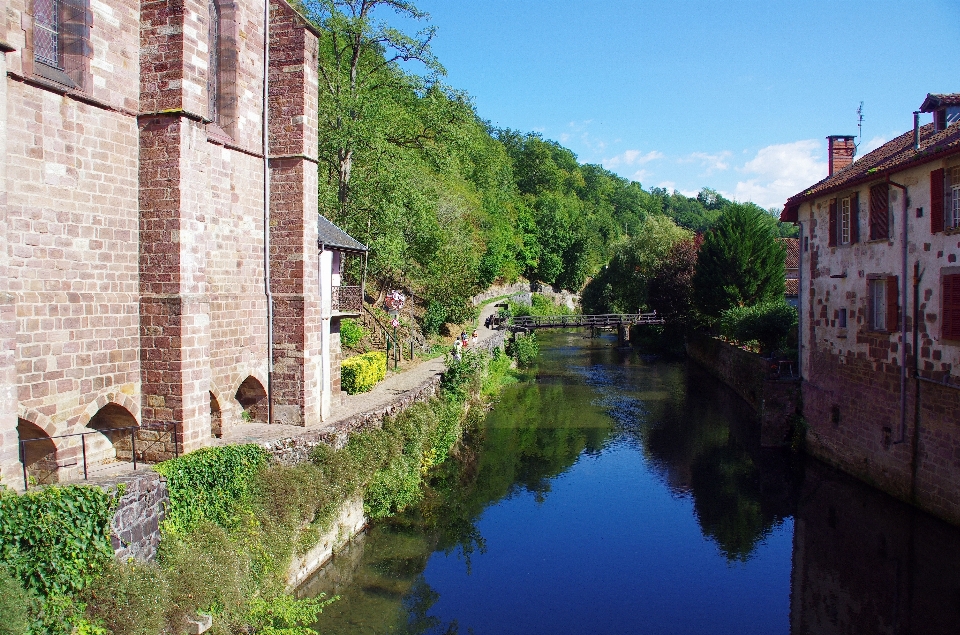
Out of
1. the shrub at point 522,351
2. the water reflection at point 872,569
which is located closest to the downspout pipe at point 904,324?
the water reflection at point 872,569

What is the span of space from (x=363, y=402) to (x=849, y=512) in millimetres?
11621

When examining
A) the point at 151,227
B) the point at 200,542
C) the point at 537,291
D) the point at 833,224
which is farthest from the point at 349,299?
the point at 537,291

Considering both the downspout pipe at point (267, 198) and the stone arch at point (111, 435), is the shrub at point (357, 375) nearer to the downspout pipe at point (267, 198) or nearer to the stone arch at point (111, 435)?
the downspout pipe at point (267, 198)

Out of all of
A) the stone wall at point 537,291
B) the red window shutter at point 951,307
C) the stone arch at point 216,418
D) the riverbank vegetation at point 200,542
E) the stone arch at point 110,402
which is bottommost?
the riverbank vegetation at point 200,542

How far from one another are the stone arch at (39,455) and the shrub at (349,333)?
14963 millimetres

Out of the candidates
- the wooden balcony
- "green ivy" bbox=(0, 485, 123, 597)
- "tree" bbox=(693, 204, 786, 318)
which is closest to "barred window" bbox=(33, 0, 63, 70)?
"green ivy" bbox=(0, 485, 123, 597)

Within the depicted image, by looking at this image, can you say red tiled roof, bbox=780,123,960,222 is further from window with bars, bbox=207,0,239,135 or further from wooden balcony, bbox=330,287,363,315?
window with bars, bbox=207,0,239,135

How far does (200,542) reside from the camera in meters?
9.20

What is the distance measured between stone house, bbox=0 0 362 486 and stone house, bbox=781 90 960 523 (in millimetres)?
12760

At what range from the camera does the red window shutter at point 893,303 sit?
15289 mm

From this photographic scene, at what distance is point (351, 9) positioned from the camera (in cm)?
2739

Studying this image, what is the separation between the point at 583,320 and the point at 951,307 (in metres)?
34.2

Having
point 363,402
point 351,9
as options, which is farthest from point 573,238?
point 363,402

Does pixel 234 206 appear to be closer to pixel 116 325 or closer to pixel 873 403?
pixel 116 325
